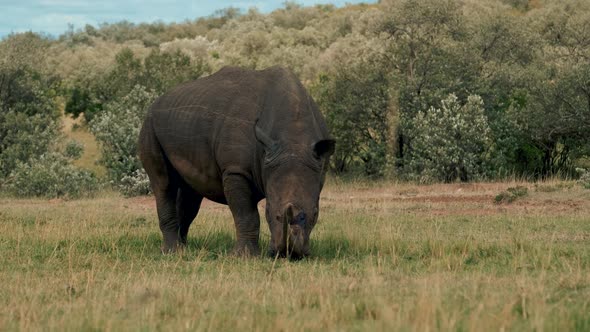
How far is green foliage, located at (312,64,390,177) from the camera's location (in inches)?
1387

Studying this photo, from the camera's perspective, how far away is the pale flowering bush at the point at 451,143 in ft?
102

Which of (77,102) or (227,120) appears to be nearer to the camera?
(227,120)

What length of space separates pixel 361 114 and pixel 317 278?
27.3m

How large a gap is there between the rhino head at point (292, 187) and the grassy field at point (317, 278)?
12.0 inches

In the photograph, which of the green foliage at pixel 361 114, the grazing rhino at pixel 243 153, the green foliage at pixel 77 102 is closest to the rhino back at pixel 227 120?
the grazing rhino at pixel 243 153

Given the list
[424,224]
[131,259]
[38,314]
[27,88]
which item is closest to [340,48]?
[27,88]

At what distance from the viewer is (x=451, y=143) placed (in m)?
31.3

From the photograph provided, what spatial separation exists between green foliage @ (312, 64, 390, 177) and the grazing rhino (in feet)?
71.3

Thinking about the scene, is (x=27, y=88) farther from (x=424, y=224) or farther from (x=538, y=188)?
(x=424, y=224)

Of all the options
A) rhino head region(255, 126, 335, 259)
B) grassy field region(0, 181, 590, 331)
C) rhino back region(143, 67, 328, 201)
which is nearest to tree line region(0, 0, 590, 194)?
grassy field region(0, 181, 590, 331)

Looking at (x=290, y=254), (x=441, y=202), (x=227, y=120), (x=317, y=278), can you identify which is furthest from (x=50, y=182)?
(x=317, y=278)

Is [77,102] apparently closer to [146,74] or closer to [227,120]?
[146,74]

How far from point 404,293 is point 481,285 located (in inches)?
34.8

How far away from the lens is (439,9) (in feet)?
123
